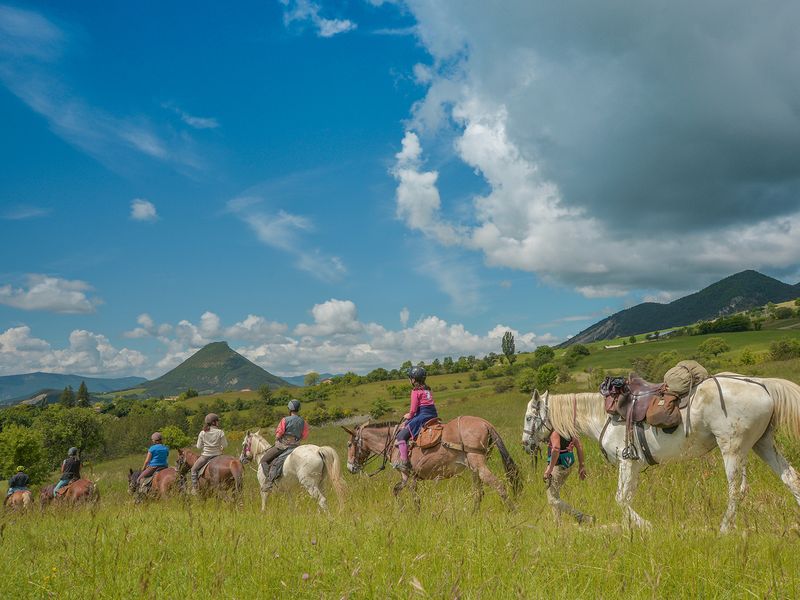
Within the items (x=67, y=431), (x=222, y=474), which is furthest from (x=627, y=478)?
(x=67, y=431)

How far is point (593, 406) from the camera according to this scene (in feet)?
24.8

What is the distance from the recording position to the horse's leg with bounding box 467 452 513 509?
760 cm

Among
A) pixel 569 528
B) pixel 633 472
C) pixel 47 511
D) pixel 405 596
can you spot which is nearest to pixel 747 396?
pixel 633 472

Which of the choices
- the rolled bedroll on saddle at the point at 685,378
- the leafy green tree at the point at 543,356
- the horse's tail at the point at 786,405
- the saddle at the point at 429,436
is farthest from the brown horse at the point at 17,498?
the leafy green tree at the point at 543,356

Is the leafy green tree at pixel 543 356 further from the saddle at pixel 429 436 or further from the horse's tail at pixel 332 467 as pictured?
the saddle at pixel 429 436

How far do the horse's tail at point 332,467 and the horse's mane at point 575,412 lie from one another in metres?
4.23

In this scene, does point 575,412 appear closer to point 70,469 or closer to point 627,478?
point 627,478

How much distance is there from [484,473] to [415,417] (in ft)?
5.47

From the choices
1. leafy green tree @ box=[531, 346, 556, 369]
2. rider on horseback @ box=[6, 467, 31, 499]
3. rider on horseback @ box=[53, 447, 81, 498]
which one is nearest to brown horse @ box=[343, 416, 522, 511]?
rider on horseback @ box=[53, 447, 81, 498]

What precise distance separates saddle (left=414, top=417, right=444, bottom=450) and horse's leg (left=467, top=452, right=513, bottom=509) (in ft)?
2.02

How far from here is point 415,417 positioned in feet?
29.9

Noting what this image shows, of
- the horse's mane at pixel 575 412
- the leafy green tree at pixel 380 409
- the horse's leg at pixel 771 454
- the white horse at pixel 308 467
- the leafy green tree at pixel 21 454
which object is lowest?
the leafy green tree at pixel 380 409

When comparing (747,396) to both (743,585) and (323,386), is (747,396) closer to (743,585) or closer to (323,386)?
(743,585)

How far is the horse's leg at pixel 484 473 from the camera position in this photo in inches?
299
